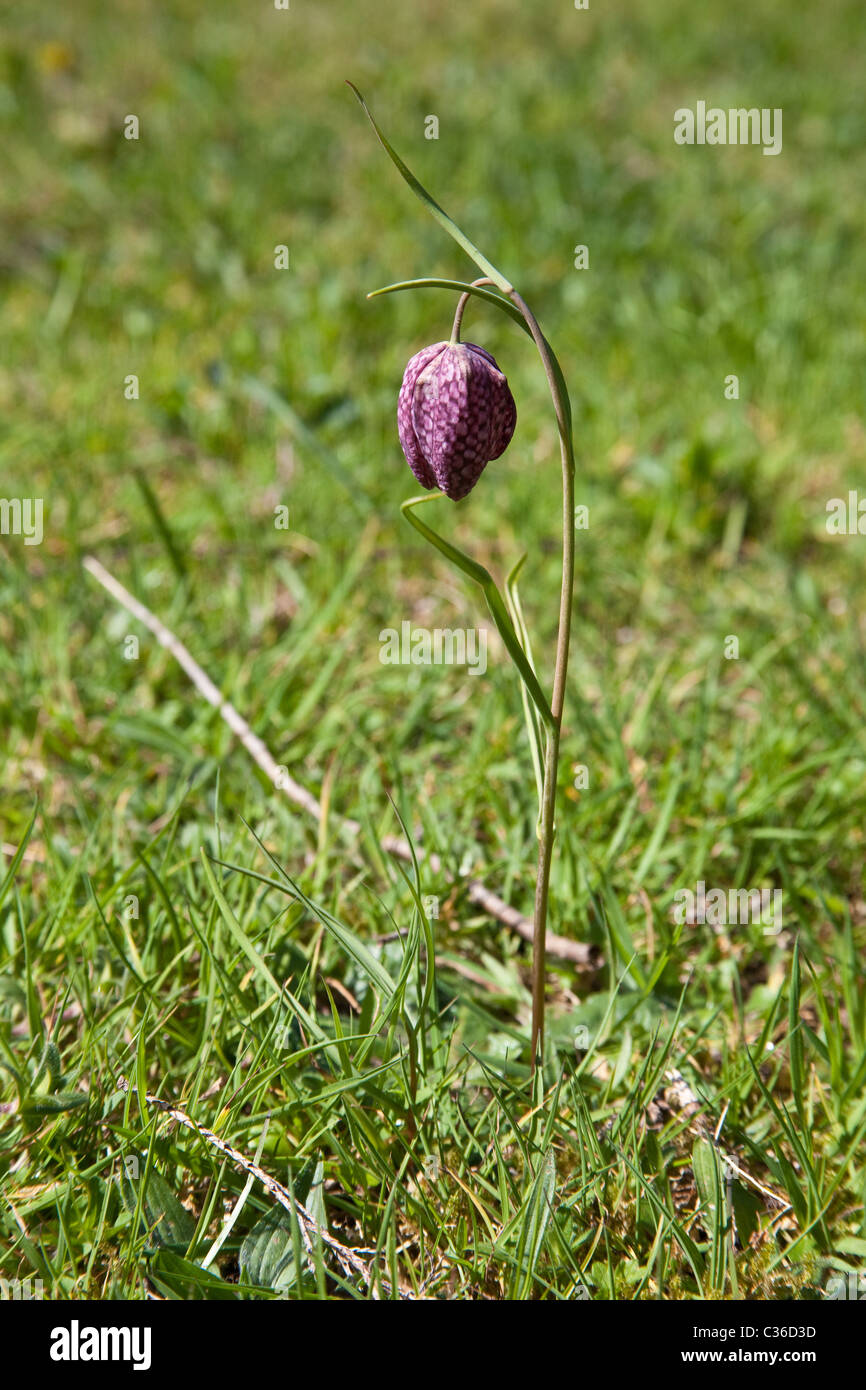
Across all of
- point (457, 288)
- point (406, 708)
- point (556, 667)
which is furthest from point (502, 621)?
point (406, 708)

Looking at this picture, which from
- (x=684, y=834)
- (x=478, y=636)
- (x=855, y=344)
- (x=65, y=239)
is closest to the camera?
(x=684, y=834)

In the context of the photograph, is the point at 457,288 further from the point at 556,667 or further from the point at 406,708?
the point at 406,708

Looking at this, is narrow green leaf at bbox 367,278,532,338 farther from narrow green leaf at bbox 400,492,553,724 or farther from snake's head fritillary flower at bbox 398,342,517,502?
narrow green leaf at bbox 400,492,553,724

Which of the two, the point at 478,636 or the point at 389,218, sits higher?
the point at 389,218

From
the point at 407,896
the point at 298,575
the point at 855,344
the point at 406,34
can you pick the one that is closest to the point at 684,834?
the point at 407,896

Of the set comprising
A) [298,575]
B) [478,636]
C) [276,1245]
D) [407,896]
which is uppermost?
[298,575]

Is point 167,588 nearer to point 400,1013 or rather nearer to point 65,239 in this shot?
point 400,1013

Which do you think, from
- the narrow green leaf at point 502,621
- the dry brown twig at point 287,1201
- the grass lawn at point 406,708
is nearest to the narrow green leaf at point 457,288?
the narrow green leaf at point 502,621
